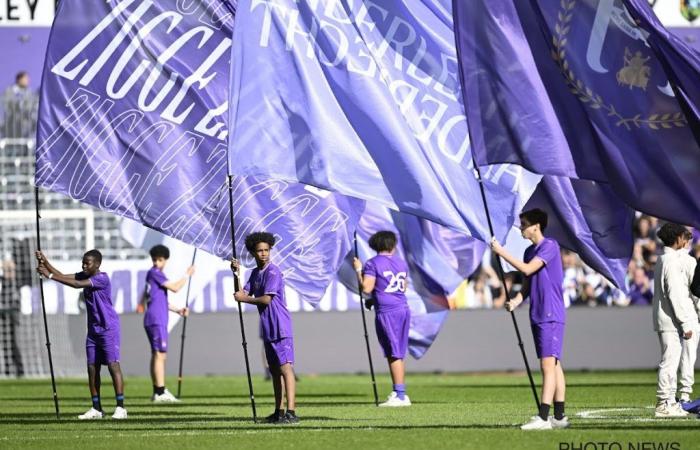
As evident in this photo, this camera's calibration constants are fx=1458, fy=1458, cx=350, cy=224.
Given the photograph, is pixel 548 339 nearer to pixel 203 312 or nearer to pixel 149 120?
pixel 149 120

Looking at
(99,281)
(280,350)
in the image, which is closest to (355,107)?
(280,350)

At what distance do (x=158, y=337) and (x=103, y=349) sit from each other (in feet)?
12.1

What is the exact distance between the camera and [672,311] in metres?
16.1

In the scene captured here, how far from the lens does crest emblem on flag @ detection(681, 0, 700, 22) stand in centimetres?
3175

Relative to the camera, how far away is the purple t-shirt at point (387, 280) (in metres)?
19.4

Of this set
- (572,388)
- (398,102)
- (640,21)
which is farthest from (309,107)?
(572,388)

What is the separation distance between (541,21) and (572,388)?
417 inches

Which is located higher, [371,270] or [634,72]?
[634,72]

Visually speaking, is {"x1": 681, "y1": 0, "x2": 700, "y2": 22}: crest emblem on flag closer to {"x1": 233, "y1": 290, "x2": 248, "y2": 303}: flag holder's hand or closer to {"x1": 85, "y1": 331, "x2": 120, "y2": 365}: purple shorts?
{"x1": 85, "y1": 331, "x2": 120, "y2": 365}: purple shorts

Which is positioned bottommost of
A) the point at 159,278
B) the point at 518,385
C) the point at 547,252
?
the point at 518,385

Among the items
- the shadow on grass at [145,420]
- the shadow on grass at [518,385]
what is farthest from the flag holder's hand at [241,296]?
the shadow on grass at [518,385]

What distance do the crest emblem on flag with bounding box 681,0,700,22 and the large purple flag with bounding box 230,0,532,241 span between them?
16.7 metres

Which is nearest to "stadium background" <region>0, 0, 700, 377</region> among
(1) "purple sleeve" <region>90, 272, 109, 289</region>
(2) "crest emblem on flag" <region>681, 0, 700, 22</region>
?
(2) "crest emblem on flag" <region>681, 0, 700, 22</region>

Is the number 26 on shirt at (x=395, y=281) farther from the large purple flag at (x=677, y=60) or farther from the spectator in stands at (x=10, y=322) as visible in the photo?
the spectator in stands at (x=10, y=322)
